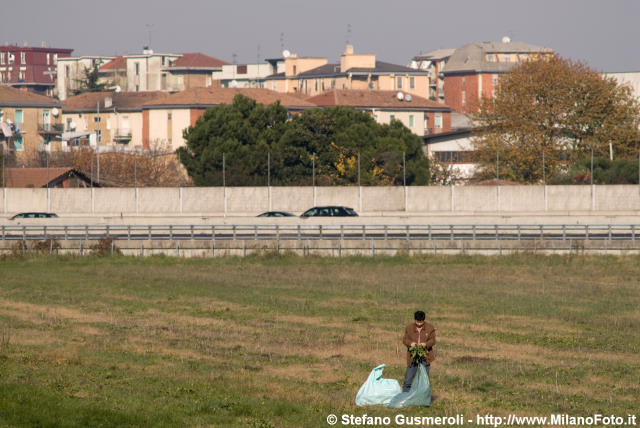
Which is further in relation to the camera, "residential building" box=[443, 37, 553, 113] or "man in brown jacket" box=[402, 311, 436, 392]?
"residential building" box=[443, 37, 553, 113]

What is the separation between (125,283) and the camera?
3819cm

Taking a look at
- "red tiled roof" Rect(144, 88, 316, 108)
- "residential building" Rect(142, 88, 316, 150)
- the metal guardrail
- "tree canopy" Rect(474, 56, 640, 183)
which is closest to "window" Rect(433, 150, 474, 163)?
"tree canopy" Rect(474, 56, 640, 183)

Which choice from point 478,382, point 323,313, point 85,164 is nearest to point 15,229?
point 323,313

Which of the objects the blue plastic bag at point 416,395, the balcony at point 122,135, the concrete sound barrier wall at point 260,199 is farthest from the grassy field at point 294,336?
the balcony at point 122,135

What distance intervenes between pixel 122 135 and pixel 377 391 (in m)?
127

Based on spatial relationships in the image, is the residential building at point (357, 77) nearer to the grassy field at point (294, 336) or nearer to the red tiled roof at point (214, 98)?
the red tiled roof at point (214, 98)

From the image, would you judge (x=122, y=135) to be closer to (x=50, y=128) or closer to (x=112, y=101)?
(x=112, y=101)

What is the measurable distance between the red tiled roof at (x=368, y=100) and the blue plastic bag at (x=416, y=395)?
113228 mm

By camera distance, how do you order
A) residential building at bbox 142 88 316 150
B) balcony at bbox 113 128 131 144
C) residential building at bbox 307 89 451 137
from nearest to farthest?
residential building at bbox 142 88 316 150
residential building at bbox 307 89 451 137
balcony at bbox 113 128 131 144

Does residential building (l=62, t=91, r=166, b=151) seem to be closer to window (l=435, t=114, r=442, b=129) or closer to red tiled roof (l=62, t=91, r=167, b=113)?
red tiled roof (l=62, t=91, r=167, b=113)

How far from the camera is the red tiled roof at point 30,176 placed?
6994 cm

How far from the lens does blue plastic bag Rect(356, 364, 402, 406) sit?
55.9 feet

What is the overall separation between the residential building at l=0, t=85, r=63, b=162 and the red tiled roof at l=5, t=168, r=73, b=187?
174 ft

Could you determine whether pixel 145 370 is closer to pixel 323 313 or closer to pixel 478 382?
pixel 478 382
